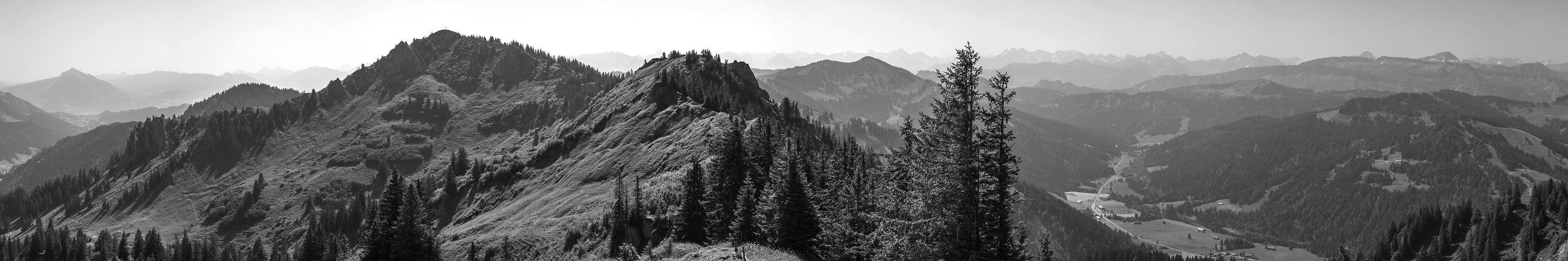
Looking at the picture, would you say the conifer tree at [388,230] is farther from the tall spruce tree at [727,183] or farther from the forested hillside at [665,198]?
the tall spruce tree at [727,183]

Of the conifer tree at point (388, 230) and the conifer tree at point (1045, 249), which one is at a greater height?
the conifer tree at point (1045, 249)

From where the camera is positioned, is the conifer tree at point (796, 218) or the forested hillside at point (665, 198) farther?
the conifer tree at point (796, 218)

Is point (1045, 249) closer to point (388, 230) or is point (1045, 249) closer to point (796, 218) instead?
point (796, 218)

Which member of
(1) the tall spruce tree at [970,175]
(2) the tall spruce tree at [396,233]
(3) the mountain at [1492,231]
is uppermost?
(1) the tall spruce tree at [970,175]

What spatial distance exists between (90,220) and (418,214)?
619 feet

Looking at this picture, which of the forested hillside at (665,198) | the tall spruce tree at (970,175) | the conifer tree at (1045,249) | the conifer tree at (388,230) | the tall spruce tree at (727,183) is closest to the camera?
the tall spruce tree at (970,175)

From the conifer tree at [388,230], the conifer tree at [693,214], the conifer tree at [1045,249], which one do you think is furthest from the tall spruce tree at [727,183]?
the conifer tree at [388,230]

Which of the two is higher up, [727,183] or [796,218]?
[727,183]

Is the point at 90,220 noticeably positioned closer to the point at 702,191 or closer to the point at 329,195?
the point at 329,195

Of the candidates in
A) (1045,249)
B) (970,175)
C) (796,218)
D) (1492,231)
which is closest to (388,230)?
(796,218)

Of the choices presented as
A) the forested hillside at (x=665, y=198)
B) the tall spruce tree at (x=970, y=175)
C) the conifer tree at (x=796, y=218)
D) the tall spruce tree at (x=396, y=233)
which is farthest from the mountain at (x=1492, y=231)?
the tall spruce tree at (x=396, y=233)

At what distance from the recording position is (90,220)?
19950cm

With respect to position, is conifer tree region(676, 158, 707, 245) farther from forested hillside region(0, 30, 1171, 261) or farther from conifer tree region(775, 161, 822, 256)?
conifer tree region(775, 161, 822, 256)

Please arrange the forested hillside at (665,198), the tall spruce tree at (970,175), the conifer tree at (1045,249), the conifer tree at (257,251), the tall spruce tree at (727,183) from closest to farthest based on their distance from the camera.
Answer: the tall spruce tree at (970,175)
the forested hillside at (665,198)
the conifer tree at (1045,249)
the tall spruce tree at (727,183)
the conifer tree at (257,251)
